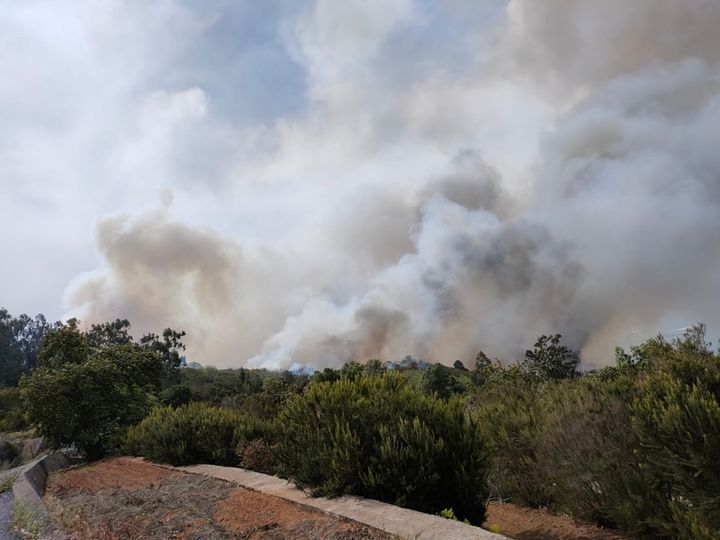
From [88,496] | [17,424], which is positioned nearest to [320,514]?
[88,496]

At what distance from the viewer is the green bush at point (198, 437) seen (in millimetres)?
11703

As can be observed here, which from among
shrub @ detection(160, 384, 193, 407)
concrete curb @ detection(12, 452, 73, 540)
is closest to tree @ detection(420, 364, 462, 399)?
shrub @ detection(160, 384, 193, 407)

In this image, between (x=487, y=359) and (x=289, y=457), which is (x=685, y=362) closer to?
(x=289, y=457)

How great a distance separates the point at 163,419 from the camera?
14250 mm

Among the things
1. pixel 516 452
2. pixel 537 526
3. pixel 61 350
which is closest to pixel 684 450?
pixel 537 526

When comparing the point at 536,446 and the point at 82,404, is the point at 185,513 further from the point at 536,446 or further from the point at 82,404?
the point at 82,404

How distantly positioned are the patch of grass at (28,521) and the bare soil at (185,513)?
27 cm

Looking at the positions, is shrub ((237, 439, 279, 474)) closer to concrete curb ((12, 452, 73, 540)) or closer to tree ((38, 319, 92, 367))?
concrete curb ((12, 452, 73, 540))

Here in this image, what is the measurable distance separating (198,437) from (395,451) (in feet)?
24.4

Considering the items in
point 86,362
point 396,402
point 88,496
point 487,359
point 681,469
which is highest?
point 487,359

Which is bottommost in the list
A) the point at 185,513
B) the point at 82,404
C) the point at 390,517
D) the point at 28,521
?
the point at 28,521

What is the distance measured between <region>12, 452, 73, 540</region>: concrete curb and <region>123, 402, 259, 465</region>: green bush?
8.44 feet

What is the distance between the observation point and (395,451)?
6.12 meters

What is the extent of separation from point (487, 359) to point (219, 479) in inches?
1901
